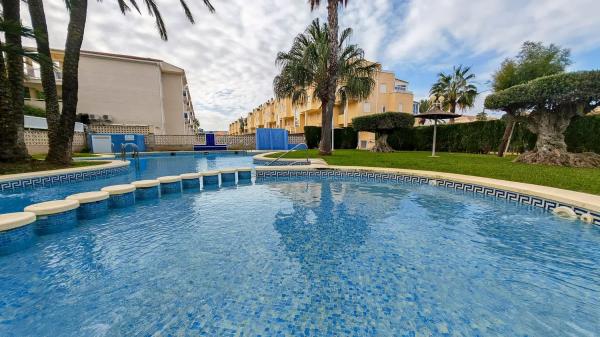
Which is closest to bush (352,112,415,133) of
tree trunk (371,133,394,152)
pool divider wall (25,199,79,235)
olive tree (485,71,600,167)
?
tree trunk (371,133,394,152)

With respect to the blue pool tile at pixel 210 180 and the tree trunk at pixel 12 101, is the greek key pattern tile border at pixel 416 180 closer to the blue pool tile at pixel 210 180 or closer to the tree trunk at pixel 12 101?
the blue pool tile at pixel 210 180

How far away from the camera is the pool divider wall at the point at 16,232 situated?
123 inches

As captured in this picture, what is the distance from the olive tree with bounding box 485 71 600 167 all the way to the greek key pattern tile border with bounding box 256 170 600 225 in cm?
581

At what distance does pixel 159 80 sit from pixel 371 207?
88.6 ft

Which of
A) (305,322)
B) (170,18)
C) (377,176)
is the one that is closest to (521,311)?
(305,322)

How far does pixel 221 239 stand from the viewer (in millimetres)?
3539

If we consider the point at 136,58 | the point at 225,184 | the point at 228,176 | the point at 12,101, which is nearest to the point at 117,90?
the point at 136,58

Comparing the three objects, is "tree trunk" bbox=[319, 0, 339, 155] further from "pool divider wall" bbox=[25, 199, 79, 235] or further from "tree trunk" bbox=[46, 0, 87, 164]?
"pool divider wall" bbox=[25, 199, 79, 235]

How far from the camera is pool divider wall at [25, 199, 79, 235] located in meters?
3.74

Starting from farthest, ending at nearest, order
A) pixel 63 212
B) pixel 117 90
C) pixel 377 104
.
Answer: pixel 377 104 → pixel 117 90 → pixel 63 212

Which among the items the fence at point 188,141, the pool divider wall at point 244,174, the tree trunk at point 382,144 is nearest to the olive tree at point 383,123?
the tree trunk at point 382,144

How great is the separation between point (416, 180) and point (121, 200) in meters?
8.15

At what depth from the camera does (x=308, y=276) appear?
2.56 m

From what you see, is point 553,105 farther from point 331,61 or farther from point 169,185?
point 169,185
